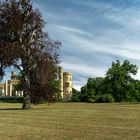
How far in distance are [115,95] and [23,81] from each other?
69.5 meters

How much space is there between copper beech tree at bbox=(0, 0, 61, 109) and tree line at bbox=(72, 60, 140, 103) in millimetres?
64037

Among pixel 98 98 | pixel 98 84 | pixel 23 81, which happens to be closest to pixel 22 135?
pixel 23 81

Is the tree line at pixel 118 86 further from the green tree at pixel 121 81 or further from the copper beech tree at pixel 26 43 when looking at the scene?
the copper beech tree at pixel 26 43

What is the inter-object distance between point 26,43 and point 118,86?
228 ft

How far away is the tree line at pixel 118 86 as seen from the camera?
363 feet

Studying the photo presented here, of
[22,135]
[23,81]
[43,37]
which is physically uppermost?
[43,37]

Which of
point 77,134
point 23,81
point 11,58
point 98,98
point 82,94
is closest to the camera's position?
point 77,134

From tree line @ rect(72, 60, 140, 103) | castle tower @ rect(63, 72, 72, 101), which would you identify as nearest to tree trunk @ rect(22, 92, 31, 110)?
tree line @ rect(72, 60, 140, 103)

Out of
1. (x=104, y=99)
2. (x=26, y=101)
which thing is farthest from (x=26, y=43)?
(x=104, y=99)

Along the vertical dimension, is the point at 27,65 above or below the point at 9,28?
below

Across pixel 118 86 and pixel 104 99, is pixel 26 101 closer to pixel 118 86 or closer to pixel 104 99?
pixel 104 99

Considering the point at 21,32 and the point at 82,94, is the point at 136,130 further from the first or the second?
the point at 82,94

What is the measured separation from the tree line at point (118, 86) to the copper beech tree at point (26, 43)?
210 ft

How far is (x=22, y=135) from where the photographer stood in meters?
17.0
